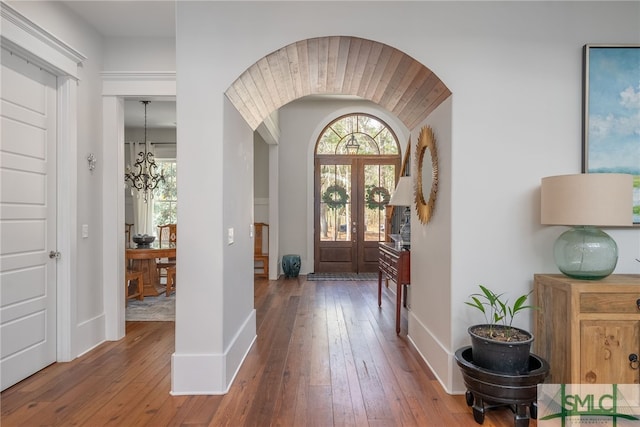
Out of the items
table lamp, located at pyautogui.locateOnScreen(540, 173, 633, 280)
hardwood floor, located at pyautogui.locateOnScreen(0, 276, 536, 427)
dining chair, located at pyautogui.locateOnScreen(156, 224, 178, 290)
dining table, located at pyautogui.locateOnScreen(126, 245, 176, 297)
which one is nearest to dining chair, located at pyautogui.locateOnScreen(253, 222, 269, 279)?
dining chair, located at pyautogui.locateOnScreen(156, 224, 178, 290)

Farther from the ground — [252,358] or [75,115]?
[75,115]

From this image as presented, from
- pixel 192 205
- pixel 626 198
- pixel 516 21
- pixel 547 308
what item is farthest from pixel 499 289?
pixel 192 205

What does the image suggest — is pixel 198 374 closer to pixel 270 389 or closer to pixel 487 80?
pixel 270 389

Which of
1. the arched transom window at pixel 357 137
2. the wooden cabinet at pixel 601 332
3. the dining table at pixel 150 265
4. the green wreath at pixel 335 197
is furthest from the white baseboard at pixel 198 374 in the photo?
the arched transom window at pixel 357 137

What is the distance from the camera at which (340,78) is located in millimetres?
3074

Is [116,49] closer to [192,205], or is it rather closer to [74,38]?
[74,38]

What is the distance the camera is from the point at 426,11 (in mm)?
2445

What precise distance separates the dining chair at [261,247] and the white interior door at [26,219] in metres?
4.03

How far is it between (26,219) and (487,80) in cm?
335

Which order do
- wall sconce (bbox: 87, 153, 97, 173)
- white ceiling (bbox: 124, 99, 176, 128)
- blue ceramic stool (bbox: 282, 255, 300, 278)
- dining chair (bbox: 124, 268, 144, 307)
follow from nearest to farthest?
wall sconce (bbox: 87, 153, 97, 173) < dining chair (bbox: 124, 268, 144, 307) < white ceiling (bbox: 124, 99, 176, 128) < blue ceramic stool (bbox: 282, 255, 300, 278)

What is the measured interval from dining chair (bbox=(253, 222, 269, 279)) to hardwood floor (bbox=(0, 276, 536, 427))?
10.1ft

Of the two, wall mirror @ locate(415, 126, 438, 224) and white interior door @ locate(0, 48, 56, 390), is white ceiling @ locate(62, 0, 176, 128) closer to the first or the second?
white interior door @ locate(0, 48, 56, 390)

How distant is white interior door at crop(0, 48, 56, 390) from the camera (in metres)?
2.46

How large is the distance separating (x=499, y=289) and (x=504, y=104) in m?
1.22
